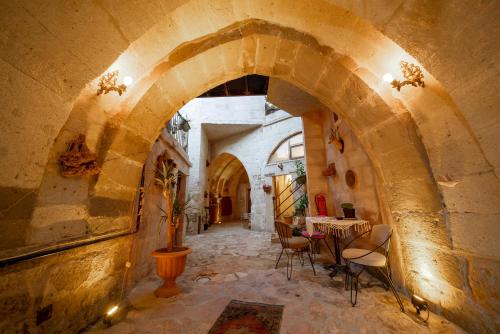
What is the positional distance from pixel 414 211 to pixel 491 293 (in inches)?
33.6

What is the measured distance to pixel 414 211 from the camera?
2.24m

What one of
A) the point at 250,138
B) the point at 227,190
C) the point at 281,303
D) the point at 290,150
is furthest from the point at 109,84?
the point at 227,190

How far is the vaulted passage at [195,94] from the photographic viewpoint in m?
1.27

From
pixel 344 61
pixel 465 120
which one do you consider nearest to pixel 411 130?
pixel 465 120

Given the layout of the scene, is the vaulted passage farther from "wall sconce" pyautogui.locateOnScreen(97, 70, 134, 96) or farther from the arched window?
the arched window

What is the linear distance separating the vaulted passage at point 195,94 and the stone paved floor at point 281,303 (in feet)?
0.43

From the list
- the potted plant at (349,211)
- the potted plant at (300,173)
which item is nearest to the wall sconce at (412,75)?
the potted plant at (349,211)

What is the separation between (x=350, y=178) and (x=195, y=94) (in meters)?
3.49

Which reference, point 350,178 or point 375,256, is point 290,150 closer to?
point 350,178

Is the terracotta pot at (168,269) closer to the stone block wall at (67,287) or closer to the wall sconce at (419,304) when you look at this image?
the stone block wall at (67,287)

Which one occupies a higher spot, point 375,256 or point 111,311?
point 375,256

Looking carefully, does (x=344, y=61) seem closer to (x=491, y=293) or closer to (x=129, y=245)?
(x=491, y=293)

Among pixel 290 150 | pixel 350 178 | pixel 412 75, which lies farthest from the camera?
pixel 290 150

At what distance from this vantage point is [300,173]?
7.87 meters
